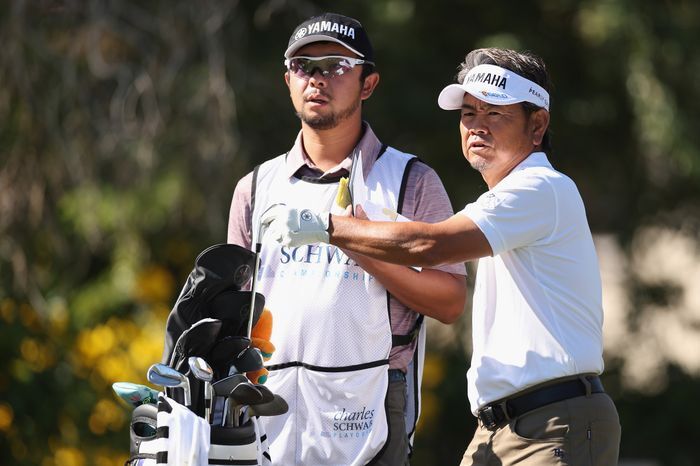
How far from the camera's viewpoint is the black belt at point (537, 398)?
11.4 ft

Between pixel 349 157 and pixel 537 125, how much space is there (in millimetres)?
665

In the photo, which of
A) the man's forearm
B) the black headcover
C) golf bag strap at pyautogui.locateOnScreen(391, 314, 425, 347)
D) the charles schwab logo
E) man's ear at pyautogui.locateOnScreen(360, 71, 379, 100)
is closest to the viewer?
the man's forearm

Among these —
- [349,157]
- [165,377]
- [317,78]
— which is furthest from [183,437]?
[317,78]

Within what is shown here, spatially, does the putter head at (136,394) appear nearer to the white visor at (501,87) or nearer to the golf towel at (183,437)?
the golf towel at (183,437)

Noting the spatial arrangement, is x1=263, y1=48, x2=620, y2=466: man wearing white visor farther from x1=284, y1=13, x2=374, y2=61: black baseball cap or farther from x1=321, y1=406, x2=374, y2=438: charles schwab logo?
x1=284, y1=13, x2=374, y2=61: black baseball cap

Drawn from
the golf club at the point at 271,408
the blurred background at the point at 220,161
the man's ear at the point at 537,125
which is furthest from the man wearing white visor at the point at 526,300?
the blurred background at the point at 220,161

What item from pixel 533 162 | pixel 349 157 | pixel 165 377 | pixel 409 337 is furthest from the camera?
pixel 349 157

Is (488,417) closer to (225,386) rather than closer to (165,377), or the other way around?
(225,386)

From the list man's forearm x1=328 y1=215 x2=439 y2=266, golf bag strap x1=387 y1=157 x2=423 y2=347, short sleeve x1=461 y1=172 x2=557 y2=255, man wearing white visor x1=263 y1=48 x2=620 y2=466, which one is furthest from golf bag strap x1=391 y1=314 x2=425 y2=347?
short sleeve x1=461 y1=172 x2=557 y2=255

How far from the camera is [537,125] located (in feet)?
12.4

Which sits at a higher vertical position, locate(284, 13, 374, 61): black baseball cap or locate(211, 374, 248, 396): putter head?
locate(284, 13, 374, 61): black baseball cap

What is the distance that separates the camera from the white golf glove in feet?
11.6

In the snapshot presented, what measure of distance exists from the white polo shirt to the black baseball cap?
78 centimetres

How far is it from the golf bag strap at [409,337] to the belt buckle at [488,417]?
1.39 feet
